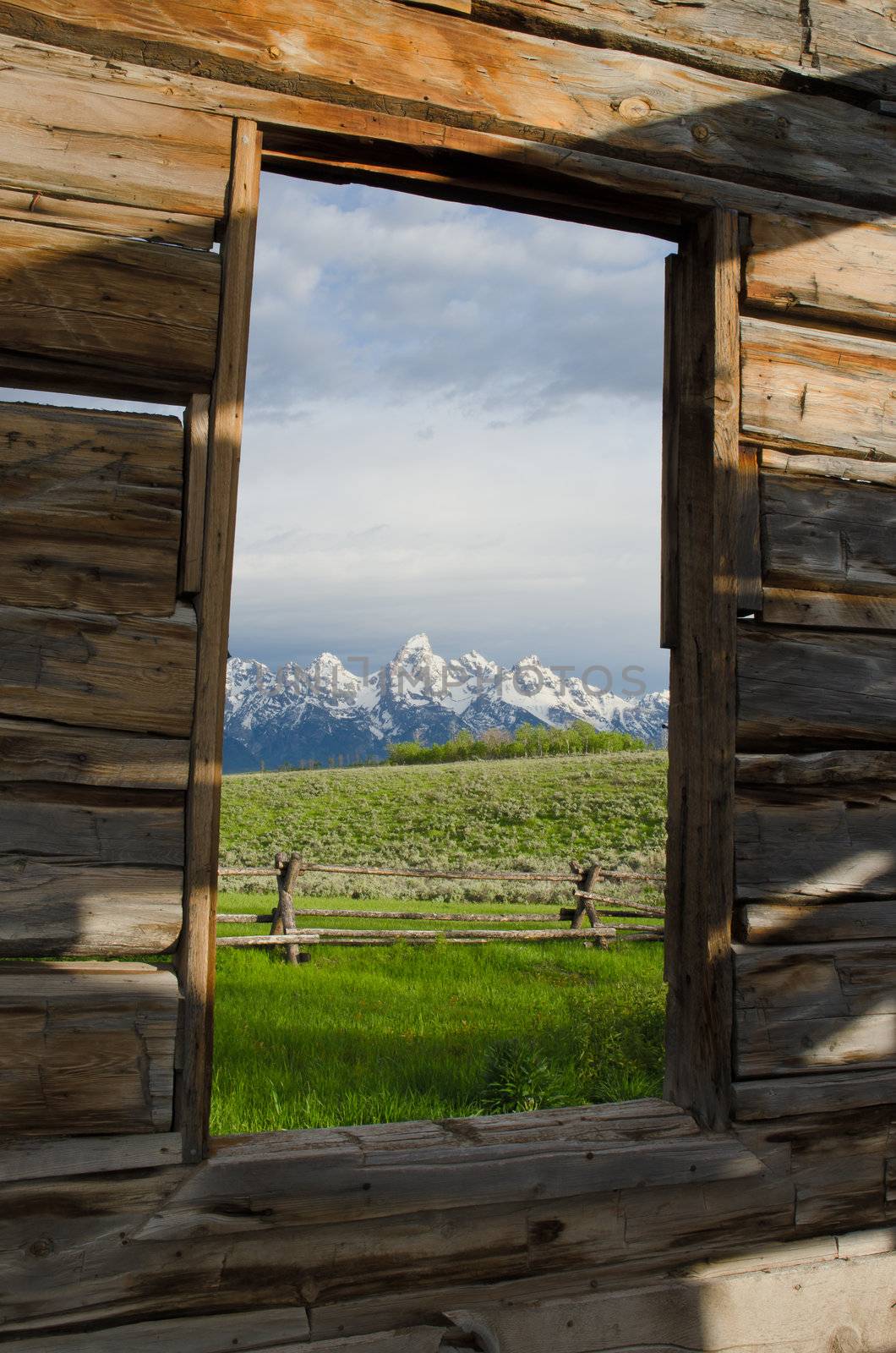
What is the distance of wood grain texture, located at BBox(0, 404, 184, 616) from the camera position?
2.57 meters

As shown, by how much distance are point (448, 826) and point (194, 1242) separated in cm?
2509

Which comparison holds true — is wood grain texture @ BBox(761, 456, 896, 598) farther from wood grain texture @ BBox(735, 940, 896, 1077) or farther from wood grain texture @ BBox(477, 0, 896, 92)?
wood grain texture @ BBox(477, 0, 896, 92)

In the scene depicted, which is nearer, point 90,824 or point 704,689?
point 90,824

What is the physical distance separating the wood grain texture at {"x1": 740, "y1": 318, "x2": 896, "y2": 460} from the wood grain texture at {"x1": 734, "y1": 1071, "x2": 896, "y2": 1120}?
208cm

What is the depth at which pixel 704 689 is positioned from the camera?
3145mm

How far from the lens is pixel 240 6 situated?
2.85 meters

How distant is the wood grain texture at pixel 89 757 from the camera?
251 cm

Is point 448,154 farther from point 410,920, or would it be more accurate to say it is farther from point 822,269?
point 410,920

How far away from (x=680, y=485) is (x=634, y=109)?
1.22 meters

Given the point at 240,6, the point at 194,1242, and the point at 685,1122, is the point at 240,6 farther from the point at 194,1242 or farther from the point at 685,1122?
the point at 685,1122

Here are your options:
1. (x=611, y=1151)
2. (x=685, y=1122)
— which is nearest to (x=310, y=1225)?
(x=611, y=1151)

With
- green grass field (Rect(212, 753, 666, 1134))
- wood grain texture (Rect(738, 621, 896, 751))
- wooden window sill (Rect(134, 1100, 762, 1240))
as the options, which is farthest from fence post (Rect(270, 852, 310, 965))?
wood grain texture (Rect(738, 621, 896, 751))

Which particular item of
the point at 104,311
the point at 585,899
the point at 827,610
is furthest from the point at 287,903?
the point at 104,311

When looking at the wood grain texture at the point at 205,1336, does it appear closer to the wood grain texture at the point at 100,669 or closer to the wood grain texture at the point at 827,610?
the wood grain texture at the point at 100,669
